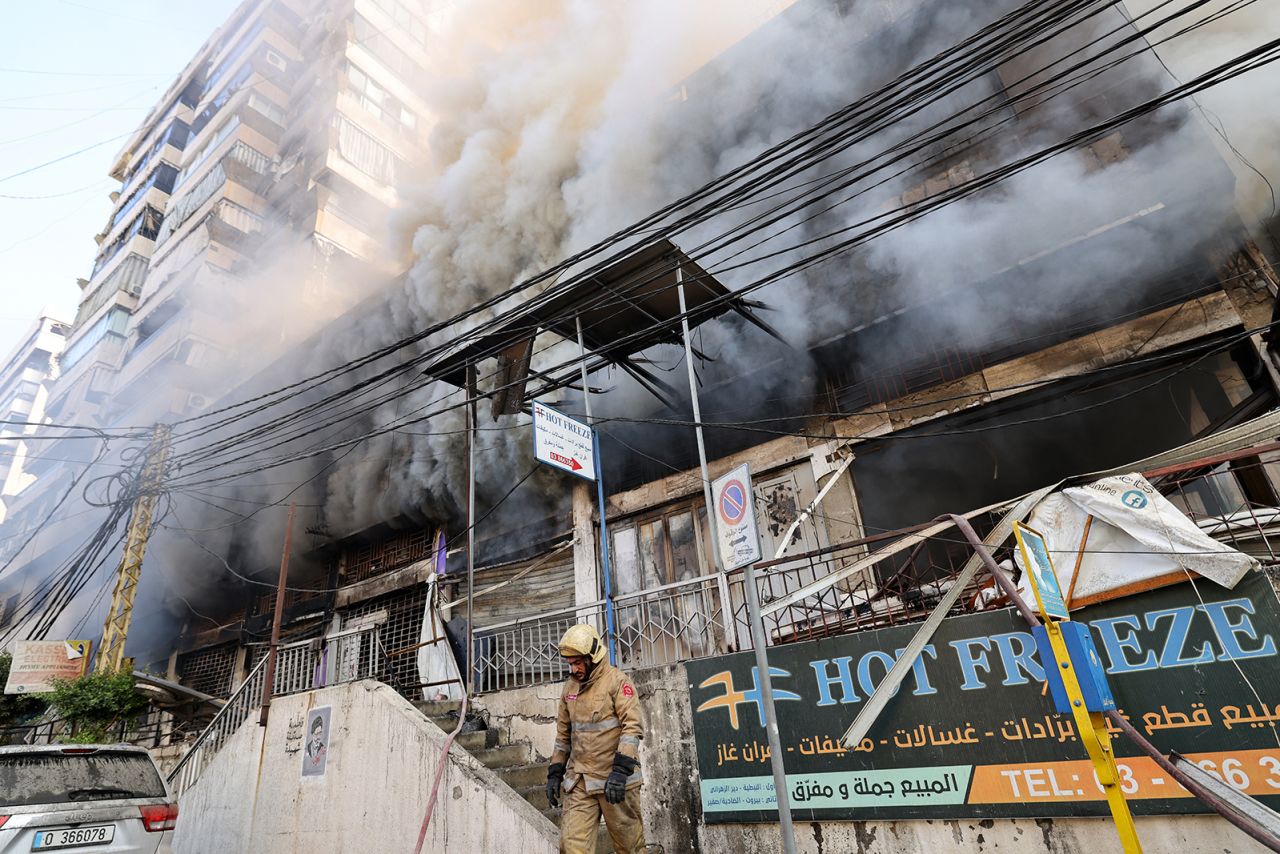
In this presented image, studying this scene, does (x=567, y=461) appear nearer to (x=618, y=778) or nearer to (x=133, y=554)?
(x=618, y=778)

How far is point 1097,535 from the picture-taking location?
4.78m

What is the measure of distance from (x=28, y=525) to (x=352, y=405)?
26844mm

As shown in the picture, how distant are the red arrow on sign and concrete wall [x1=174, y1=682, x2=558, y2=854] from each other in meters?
3.20

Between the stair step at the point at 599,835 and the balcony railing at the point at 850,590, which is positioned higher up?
the balcony railing at the point at 850,590

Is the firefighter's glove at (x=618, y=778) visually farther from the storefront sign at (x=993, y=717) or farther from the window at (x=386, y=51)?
the window at (x=386, y=51)

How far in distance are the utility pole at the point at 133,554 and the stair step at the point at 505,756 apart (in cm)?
906

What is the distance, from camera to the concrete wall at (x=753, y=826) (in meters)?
4.15

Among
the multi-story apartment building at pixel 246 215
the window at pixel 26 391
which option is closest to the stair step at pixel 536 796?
the multi-story apartment building at pixel 246 215

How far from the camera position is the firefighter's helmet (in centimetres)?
Result: 495

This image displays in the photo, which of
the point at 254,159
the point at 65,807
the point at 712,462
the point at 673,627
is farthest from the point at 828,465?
the point at 254,159

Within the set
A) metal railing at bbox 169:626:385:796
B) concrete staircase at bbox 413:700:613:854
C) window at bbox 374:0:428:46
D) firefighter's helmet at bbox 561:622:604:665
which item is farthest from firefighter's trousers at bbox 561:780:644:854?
window at bbox 374:0:428:46

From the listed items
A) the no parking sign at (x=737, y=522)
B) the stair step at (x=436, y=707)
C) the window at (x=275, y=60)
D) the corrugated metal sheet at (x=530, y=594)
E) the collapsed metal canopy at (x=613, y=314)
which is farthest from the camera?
the window at (x=275, y=60)

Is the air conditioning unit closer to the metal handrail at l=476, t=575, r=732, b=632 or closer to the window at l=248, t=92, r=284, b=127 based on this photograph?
the window at l=248, t=92, r=284, b=127

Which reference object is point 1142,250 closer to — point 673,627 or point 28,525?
point 673,627
